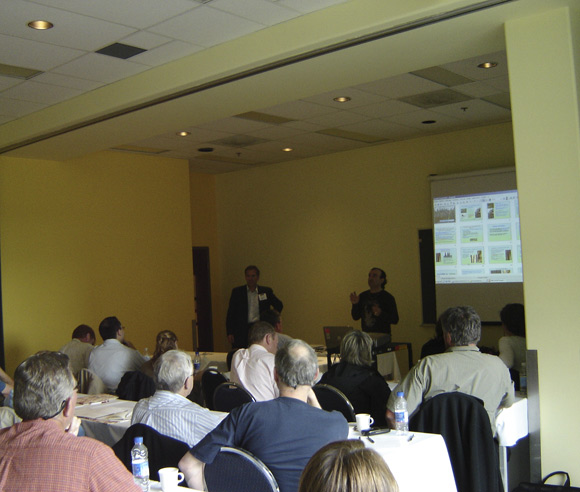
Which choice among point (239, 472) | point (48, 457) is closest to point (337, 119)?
point (239, 472)

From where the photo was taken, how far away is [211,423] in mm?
3092

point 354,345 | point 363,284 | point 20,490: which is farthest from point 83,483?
point 363,284

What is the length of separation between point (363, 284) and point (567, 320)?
5.63 metres

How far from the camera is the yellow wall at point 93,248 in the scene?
8008mm

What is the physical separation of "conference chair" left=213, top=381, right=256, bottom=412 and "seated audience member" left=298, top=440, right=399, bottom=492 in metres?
3.21

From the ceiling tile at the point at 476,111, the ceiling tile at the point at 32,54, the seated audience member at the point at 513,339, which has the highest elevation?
the ceiling tile at the point at 32,54

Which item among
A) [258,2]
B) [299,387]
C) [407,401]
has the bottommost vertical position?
[407,401]

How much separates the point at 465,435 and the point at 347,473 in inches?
99.1

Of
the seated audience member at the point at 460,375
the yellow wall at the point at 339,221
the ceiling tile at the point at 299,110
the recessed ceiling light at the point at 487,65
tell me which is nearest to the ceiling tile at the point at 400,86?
the recessed ceiling light at the point at 487,65

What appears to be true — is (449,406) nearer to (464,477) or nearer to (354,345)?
(464,477)

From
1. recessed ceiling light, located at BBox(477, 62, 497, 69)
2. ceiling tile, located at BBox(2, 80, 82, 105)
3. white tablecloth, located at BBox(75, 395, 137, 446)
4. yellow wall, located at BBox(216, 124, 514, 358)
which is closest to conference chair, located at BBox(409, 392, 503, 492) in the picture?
white tablecloth, located at BBox(75, 395, 137, 446)

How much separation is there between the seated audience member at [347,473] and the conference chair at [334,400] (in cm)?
264

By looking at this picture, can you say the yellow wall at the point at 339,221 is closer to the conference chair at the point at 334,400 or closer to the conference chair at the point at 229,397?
the conference chair at the point at 229,397

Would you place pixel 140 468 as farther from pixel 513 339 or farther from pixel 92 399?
pixel 513 339
